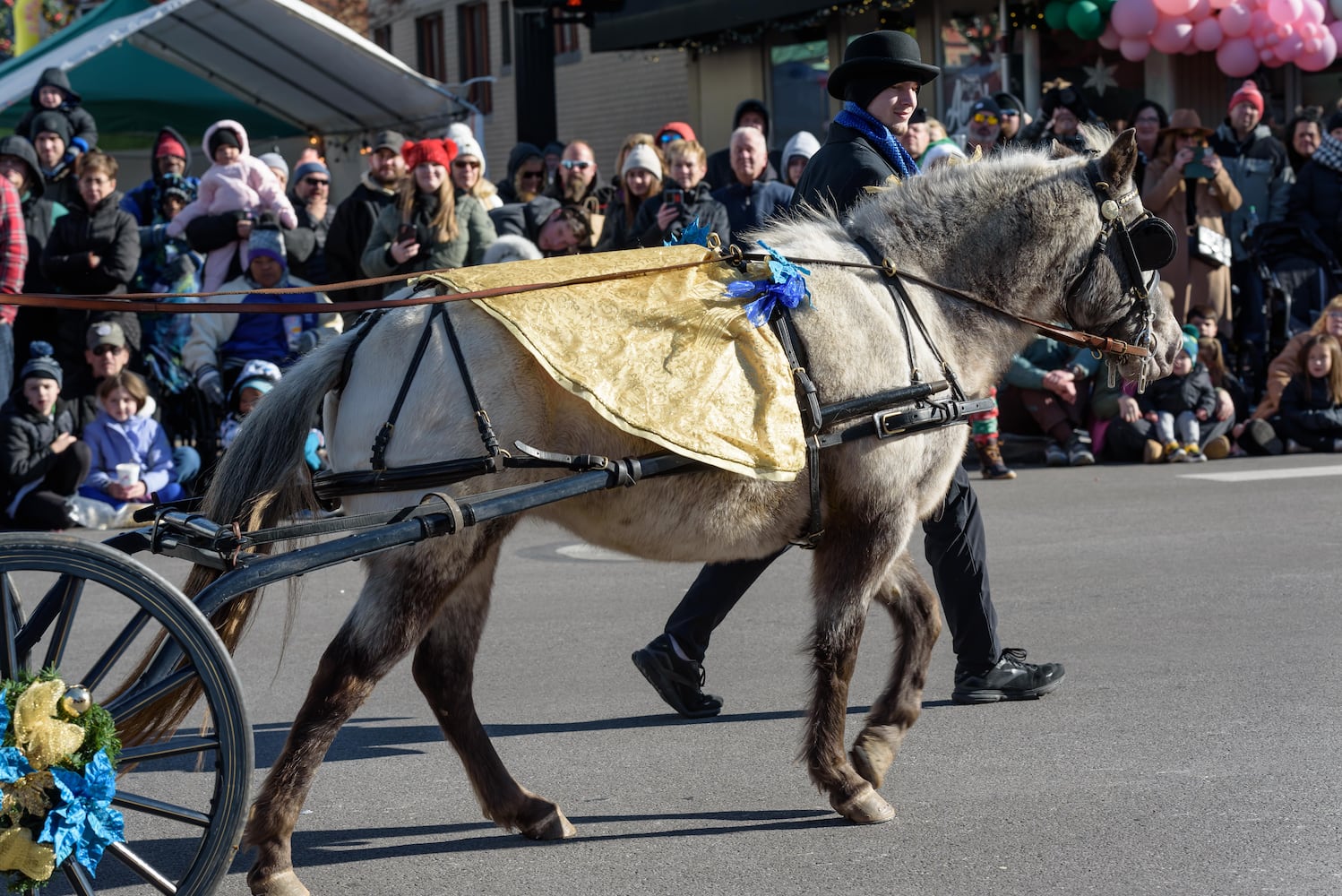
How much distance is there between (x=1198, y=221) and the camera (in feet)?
40.9

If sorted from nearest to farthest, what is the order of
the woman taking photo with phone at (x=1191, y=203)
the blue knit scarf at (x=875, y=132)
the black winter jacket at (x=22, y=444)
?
the blue knit scarf at (x=875, y=132) < the black winter jacket at (x=22, y=444) < the woman taking photo with phone at (x=1191, y=203)

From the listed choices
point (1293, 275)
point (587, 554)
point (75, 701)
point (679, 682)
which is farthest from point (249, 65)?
point (75, 701)

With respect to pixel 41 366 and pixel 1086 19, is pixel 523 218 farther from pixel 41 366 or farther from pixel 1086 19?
pixel 1086 19

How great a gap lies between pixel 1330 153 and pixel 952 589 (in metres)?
9.11

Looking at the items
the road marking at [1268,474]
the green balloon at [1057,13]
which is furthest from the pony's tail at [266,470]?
the green balloon at [1057,13]

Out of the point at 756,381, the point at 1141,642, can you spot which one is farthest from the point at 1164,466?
the point at 756,381

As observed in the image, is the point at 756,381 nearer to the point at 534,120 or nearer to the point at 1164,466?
the point at 1164,466

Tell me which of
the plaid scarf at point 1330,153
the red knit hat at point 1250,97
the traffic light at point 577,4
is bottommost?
the plaid scarf at point 1330,153

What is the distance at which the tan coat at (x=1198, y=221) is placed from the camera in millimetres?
12336

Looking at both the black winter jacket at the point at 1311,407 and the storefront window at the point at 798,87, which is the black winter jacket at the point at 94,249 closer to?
the black winter jacket at the point at 1311,407

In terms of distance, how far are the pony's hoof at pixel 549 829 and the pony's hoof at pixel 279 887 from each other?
0.71 metres

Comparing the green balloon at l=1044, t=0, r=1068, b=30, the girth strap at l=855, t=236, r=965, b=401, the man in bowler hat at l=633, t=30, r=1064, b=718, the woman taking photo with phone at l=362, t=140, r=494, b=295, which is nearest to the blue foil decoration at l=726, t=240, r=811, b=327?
the girth strap at l=855, t=236, r=965, b=401

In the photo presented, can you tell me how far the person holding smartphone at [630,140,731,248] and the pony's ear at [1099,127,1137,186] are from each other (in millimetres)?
4818

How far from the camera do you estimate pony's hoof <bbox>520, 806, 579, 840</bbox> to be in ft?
14.3
